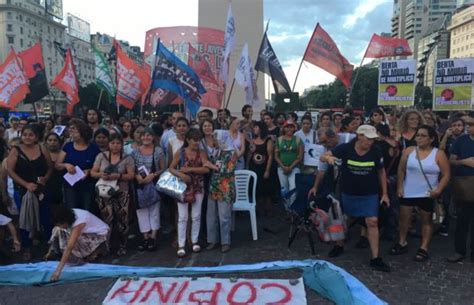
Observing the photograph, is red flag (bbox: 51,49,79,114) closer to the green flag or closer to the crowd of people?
the green flag

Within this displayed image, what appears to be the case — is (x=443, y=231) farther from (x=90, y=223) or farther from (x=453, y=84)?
(x=90, y=223)

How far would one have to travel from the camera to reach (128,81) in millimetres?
9711

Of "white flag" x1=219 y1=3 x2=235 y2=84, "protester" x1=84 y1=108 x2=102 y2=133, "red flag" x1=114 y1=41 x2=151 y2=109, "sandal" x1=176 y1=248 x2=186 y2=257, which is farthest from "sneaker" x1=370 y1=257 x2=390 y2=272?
"red flag" x1=114 y1=41 x2=151 y2=109

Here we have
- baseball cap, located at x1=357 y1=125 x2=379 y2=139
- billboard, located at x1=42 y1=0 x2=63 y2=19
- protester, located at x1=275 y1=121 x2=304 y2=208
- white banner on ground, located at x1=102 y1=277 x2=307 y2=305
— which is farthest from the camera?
billboard, located at x1=42 y1=0 x2=63 y2=19

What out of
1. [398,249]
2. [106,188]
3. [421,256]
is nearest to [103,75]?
[106,188]

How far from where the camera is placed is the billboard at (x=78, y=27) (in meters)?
112

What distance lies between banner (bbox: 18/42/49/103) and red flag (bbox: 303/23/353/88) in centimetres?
669

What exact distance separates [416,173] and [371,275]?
132cm

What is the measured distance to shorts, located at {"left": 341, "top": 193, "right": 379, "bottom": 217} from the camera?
4727 mm

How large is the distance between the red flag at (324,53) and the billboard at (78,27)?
11285 centimetres

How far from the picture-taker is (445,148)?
618 cm

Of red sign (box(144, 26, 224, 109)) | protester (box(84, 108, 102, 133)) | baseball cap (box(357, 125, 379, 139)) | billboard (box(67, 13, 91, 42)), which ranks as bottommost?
baseball cap (box(357, 125, 379, 139))

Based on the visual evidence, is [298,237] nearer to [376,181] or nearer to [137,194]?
[376,181]

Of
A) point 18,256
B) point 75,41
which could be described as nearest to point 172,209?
point 18,256
